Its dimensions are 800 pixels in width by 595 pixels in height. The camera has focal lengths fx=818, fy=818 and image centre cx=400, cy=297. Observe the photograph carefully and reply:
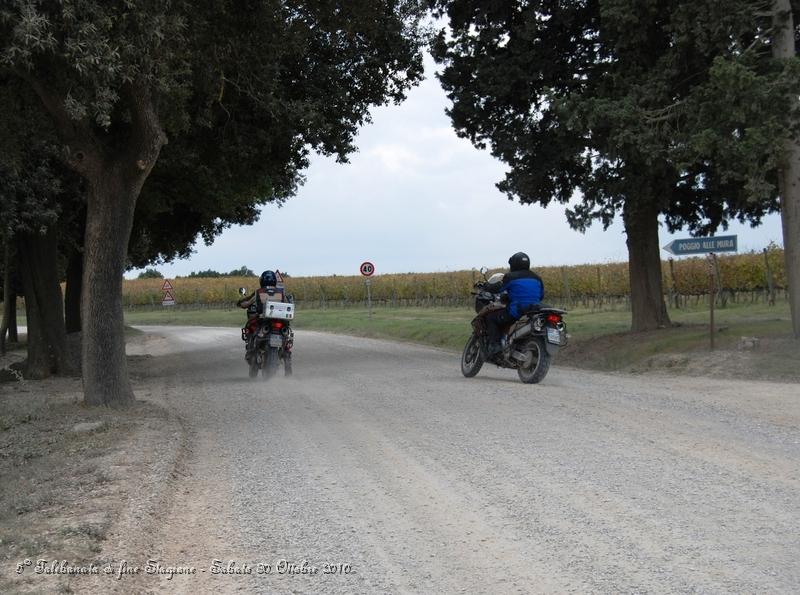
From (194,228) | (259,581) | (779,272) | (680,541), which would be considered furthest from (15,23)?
(779,272)

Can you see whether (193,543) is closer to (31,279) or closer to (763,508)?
(763,508)

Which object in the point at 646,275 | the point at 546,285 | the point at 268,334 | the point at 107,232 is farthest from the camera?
the point at 546,285

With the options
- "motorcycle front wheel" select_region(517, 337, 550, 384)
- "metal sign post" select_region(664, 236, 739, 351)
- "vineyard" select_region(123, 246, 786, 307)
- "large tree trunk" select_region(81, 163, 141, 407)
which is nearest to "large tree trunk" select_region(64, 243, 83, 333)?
"large tree trunk" select_region(81, 163, 141, 407)

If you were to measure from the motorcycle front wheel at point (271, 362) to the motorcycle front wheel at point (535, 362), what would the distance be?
4.75 metres

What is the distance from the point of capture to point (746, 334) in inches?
664

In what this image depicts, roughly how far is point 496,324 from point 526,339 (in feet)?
2.54

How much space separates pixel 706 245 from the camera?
15.3m

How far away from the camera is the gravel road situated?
14.9ft

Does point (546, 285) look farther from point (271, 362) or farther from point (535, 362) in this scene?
point (535, 362)

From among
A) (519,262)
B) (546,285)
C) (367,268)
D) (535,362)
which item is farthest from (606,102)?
(546,285)

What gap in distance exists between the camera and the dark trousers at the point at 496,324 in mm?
12961

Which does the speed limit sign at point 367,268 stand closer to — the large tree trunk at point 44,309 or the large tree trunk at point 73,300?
the large tree trunk at point 73,300

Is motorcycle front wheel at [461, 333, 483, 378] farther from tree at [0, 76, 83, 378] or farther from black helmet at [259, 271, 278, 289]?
tree at [0, 76, 83, 378]

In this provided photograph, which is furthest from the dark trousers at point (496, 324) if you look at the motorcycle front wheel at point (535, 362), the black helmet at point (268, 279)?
the black helmet at point (268, 279)
